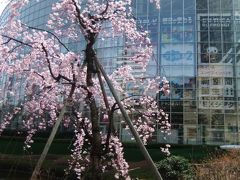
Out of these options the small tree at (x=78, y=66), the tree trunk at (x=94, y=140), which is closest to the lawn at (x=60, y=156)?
the small tree at (x=78, y=66)

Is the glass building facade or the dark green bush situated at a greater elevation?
the glass building facade

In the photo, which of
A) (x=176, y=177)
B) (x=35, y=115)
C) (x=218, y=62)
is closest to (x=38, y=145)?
(x=218, y=62)

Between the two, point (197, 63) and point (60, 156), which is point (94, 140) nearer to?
point (60, 156)

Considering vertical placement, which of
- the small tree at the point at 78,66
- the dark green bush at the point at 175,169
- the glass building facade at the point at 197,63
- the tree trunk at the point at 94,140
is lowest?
the dark green bush at the point at 175,169

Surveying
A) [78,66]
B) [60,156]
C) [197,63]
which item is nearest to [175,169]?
[78,66]

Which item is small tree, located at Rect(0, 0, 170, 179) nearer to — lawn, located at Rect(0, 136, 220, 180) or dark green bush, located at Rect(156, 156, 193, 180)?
dark green bush, located at Rect(156, 156, 193, 180)

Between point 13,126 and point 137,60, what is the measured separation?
37552 millimetres

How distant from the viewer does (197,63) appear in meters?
36.1

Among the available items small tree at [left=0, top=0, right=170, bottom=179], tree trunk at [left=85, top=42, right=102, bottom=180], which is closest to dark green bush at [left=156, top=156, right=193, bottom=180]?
small tree at [left=0, top=0, right=170, bottom=179]

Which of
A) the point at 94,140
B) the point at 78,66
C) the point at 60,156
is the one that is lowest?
A: the point at 60,156

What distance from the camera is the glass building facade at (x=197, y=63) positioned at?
116 ft

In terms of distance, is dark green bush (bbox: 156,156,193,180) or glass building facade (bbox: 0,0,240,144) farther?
glass building facade (bbox: 0,0,240,144)

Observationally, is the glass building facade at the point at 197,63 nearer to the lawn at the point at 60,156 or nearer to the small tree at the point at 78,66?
the lawn at the point at 60,156

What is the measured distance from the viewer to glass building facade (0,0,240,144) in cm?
3525
